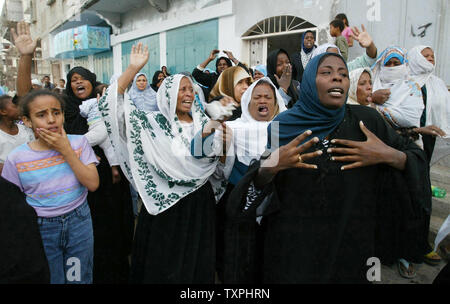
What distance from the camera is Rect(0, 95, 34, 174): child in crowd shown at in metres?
2.26

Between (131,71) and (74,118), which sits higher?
(131,71)

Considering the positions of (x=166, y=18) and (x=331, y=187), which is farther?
(x=166, y=18)

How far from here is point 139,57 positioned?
2139 millimetres

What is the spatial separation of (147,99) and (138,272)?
306 centimetres

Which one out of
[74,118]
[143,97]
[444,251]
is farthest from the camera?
[143,97]

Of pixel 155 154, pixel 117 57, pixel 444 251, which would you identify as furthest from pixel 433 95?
pixel 117 57

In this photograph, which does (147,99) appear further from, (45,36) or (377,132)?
(45,36)

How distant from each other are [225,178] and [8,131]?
5.52 feet

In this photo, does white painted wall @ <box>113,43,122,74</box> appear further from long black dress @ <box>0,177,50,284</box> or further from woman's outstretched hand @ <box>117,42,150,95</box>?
long black dress @ <box>0,177,50,284</box>

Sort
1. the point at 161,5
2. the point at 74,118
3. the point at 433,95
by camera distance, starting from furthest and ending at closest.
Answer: the point at 161,5, the point at 433,95, the point at 74,118

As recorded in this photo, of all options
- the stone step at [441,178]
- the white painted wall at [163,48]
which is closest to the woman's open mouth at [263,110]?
the stone step at [441,178]

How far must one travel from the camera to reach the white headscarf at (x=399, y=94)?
2.68 m

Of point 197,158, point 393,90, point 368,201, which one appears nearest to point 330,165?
point 368,201

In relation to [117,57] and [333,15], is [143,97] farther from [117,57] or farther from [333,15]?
[117,57]
